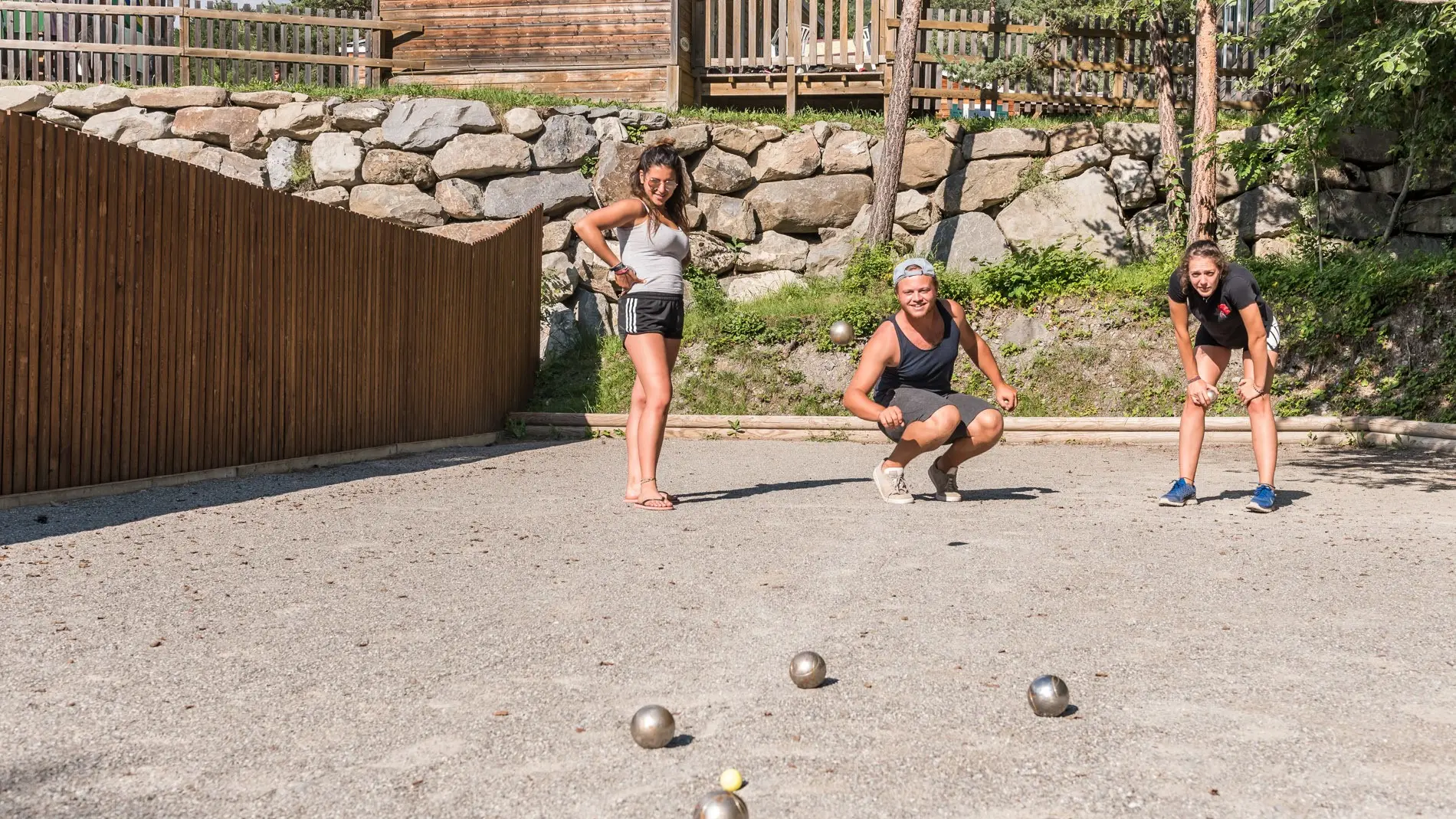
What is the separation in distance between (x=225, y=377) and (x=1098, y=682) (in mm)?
6011

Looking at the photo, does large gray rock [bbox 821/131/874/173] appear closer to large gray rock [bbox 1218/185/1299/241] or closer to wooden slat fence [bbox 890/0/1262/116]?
wooden slat fence [bbox 890/0/1262/116]

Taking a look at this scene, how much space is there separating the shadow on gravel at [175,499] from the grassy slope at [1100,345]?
427 centimetres

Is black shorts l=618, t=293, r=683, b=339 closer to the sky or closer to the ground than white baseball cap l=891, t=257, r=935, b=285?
closer to the ground

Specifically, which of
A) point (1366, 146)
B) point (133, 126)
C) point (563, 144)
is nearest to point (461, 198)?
point (563, 144)

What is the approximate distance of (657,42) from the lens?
1844 cm

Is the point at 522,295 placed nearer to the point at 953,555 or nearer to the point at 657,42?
the point at 657,42

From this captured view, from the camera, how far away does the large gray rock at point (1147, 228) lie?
621 inches

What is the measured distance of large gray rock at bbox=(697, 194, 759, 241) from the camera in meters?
16.2

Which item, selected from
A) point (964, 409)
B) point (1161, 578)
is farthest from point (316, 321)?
point (1161, 578)

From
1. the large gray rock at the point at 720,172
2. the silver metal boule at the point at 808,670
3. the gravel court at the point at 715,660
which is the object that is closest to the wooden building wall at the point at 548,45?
the large gray rock at the point at 720,172

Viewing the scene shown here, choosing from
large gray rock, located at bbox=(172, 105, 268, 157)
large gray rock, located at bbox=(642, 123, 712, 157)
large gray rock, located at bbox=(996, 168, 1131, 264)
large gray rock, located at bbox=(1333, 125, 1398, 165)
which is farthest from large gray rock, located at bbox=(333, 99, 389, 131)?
large gray rock, located at bbox=(1333, 125, 1398, 165)

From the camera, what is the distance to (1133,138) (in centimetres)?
1642

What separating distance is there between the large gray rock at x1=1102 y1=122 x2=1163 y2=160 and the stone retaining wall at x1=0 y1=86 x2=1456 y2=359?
2 cm

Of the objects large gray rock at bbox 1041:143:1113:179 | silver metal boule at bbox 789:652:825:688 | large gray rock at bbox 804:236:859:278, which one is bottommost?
silver metal boule at bbox 789:652:825:688
